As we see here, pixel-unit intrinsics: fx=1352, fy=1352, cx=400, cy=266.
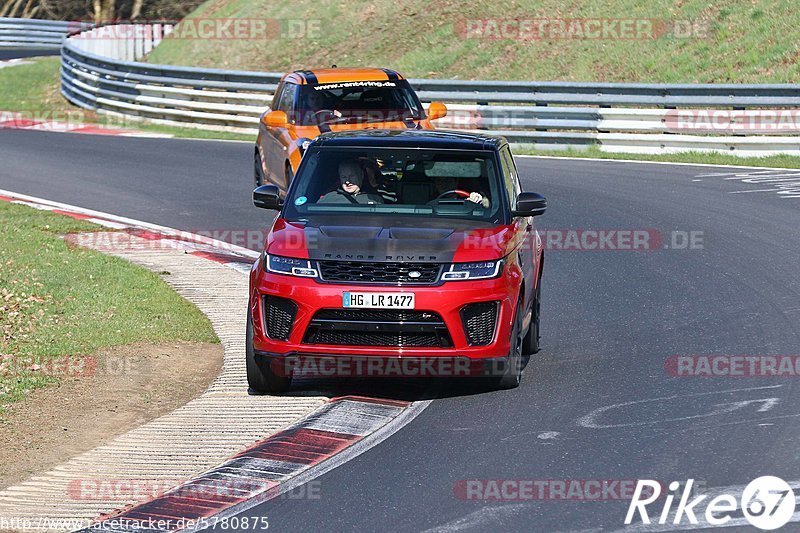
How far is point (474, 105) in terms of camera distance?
1003 inches

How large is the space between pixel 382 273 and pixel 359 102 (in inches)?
330

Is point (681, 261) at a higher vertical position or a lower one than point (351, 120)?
lower

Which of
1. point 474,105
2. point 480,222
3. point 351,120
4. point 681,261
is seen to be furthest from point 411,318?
point 474,105

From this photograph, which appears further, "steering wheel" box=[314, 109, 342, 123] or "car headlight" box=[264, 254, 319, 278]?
"steering wheel" box=[314, 109, 342, 123]

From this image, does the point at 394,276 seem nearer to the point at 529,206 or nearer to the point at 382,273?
the point at 382,273

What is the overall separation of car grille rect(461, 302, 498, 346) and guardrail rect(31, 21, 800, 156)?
1448 centimetres

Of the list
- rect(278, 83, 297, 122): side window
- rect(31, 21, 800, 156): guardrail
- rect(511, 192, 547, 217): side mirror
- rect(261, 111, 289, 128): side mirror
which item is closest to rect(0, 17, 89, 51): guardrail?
rect(31, 21, 800, 156): guardrail

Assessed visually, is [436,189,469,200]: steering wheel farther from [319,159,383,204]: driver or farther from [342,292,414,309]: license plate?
[342,292,414,309]: license plate

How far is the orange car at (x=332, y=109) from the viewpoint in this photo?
53.3 feet

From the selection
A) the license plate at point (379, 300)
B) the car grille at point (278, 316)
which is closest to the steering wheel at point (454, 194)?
the license plate at point (379, 300)

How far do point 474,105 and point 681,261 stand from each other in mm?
12042

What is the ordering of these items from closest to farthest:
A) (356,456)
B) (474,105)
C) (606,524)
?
(606,524), (356,456), (474,105)

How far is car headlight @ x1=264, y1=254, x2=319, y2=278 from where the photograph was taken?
8820 millimetres

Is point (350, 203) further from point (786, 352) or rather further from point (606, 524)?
point (606, 524)
